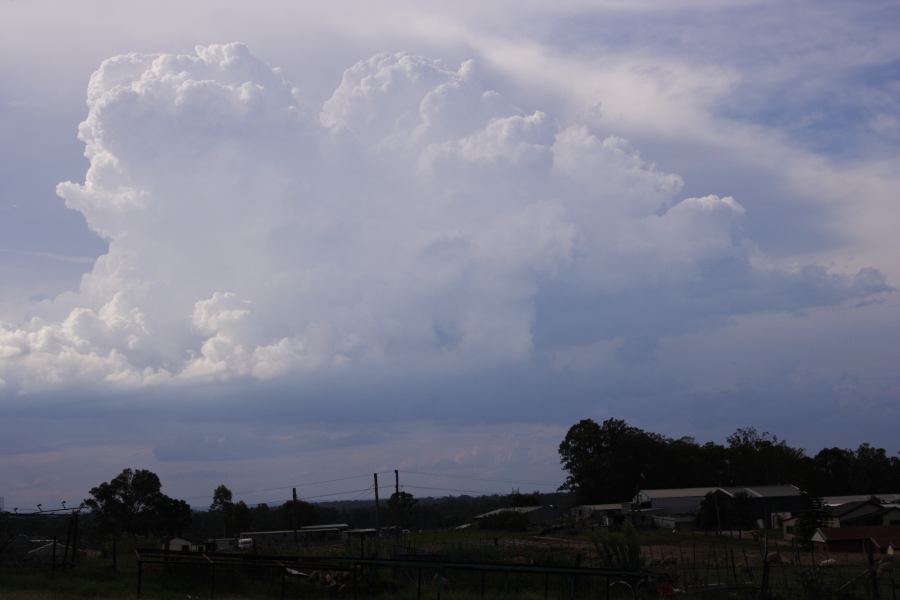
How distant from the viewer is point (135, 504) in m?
95.7

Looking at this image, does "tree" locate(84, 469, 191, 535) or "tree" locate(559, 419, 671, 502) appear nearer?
"tree" locate(84, 469, 191, 535)

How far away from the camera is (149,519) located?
309ft

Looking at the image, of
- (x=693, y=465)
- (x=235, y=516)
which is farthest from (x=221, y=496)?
(x=693, y=465)

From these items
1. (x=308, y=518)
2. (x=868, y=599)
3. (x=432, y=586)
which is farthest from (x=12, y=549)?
(x=308, y=518)

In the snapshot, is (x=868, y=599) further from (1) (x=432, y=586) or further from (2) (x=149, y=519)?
(2) (x=149, y=519)

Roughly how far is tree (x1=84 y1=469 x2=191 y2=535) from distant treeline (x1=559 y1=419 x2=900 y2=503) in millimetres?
53523

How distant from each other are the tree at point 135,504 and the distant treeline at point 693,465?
53.5 meters

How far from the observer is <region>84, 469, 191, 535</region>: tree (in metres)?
94.6

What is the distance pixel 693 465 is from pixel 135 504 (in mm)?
74756

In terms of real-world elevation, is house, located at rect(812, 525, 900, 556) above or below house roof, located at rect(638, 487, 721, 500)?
below

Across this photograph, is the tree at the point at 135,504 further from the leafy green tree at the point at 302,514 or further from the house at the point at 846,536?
the house at the point at 846,536

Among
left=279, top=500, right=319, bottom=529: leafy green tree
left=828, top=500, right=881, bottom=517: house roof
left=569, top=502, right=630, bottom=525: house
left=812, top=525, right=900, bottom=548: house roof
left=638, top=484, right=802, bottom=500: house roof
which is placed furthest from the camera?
left=279, top=500, right=319, bottom=529: leafy green tree

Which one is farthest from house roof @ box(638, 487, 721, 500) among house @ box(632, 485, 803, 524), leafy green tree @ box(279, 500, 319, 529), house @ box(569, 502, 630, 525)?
leafy green tree @ box(279, 500, 319, 529)

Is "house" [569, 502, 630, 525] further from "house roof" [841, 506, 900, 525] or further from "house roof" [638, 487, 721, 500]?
"house roof" [841, 506, 900, 525]
